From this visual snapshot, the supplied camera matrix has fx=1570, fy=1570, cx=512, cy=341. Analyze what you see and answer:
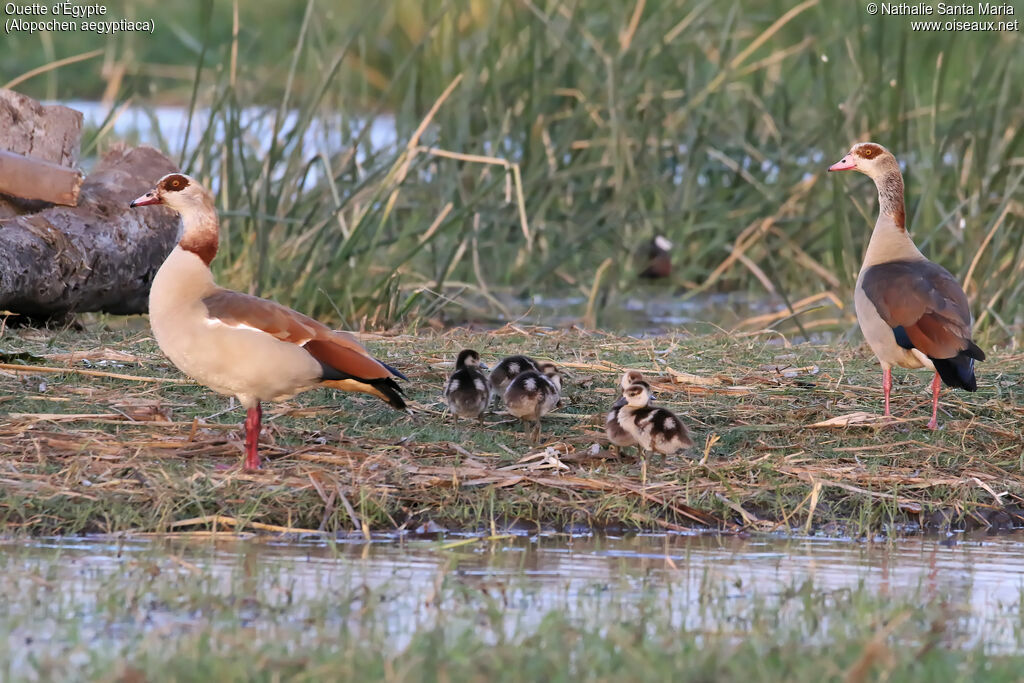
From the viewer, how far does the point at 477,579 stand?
Answer: 15.1 ft

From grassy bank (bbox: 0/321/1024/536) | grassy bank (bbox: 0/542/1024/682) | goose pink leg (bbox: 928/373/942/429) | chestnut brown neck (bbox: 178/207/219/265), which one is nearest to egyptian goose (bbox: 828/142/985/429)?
goose pink leg (bbox: 928/373/942/429)

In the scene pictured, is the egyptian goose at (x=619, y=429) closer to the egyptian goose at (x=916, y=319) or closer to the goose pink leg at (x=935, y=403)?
the egyptian goose at (x=916, y=319)

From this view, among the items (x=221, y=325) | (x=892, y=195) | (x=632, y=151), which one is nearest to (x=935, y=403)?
(x=892, y=195)

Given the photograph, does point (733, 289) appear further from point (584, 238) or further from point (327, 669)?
point (327, 669)

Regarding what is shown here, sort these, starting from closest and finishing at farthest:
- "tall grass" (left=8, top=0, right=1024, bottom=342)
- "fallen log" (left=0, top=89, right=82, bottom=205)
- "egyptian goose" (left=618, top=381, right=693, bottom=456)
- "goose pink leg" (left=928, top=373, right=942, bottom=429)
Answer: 1. "egyptian goose" (left=618, top=381, right=693, bottom=456)
2. "goose pink leg" (left=928, top=373, right=942, bottom=429)
3. "fallen log" (left=0, top=89, right=82, bottom=205)
4. "tall grass" (left=8, top=0, right=1024, bottom=342)

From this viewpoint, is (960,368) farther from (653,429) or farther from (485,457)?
(485,457)

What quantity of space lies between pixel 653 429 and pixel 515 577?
1508mm

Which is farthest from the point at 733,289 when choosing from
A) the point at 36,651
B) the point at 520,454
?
the point at 36,651

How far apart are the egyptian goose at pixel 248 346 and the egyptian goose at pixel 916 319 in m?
2.34

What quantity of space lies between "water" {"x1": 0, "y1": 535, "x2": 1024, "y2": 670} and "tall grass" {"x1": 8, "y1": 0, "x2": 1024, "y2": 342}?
193 inches

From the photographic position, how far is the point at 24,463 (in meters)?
5.71

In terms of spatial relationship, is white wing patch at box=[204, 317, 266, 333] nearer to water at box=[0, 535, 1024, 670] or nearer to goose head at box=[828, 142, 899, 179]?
water at box=[0, 535, 1024, 670]

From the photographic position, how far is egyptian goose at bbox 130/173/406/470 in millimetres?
5688

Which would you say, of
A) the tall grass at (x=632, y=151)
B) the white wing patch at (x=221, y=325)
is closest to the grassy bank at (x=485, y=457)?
the white wing patch at (x=221, y=325)
